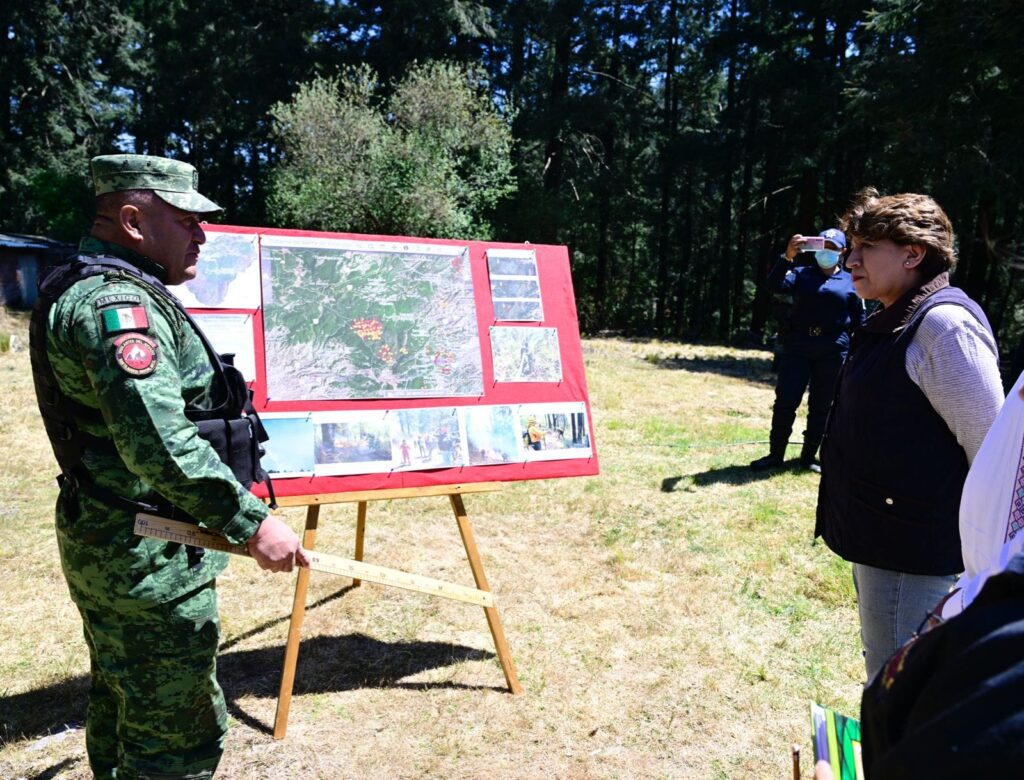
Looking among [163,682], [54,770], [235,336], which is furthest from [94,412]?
[54,770]

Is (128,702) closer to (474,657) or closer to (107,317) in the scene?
(107,317)

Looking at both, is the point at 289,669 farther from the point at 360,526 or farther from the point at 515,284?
the point at 515,284

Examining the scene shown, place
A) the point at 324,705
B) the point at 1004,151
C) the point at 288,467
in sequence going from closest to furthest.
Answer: the point at 288,467, the point at 324,705, the point at 1004,151

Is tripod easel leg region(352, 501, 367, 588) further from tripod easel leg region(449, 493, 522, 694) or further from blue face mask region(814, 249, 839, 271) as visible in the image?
blue face mask region(814, 249, 839, 271)

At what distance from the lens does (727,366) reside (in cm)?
1458

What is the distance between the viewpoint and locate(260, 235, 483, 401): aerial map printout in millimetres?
2971

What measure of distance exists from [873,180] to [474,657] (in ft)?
81.5

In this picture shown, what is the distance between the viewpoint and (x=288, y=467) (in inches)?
114

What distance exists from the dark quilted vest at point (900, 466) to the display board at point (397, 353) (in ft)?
5.03

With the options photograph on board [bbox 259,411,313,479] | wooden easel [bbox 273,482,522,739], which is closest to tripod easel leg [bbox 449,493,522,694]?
wooden easel [bbox 273,482,522,739]

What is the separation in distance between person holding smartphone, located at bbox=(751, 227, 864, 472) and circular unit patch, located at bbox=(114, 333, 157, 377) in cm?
494

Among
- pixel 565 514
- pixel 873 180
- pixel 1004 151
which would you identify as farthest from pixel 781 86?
pixel 565 514

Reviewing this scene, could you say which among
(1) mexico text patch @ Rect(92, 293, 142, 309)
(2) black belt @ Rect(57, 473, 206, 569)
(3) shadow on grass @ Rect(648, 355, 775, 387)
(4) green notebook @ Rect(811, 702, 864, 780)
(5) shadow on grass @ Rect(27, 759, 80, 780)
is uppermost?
(1) mexico text patch @ Rect(92, 293, 142, 309)

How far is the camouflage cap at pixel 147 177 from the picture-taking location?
1953mm
